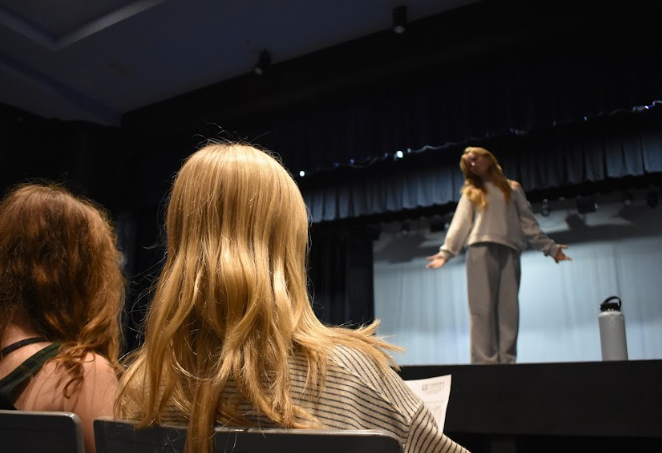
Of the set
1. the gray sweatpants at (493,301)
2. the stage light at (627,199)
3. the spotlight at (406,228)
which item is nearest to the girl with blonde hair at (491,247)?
the gray sweatpants at (493,301)

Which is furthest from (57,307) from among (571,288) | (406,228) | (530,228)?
(406,228)

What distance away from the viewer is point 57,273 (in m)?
1.15

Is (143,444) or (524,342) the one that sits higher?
(524,342)

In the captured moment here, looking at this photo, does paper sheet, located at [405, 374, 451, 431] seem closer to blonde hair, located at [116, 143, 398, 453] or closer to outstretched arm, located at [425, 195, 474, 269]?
blonde hair, located at [116, 143, 398, 453]

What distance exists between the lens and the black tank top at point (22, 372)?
1.01 m

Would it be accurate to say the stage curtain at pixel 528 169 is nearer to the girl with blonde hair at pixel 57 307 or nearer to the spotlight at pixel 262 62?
the spotlight at pixel 262 62

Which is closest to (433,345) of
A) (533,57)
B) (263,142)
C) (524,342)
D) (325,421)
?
(524,342)

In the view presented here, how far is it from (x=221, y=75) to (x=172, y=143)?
89 centimetres

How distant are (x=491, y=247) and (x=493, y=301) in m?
0.27

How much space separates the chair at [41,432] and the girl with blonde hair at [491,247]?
8.24 ft

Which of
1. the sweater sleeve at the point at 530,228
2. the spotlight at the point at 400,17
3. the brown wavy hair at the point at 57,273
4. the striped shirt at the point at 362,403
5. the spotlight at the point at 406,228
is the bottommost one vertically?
the striped shirt at the point at 362,403

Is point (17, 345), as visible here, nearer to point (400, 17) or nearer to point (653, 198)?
point (400, 17)

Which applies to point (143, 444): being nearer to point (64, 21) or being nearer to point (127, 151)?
point (64, 21)

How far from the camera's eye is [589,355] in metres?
6.04
